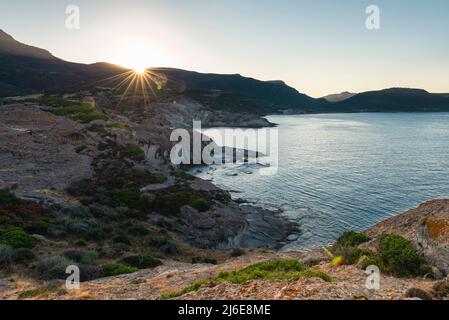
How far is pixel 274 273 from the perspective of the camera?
13289mm

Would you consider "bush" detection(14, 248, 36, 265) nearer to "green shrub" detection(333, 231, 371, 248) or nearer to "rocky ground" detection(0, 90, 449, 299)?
"rocky ground" detection(0, 90, 449, 299)

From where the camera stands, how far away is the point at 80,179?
34812 millimetres

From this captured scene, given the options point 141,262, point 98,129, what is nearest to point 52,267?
point 141,262

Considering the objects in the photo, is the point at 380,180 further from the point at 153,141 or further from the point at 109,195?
the point at 109,195

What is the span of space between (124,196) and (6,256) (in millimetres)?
16071

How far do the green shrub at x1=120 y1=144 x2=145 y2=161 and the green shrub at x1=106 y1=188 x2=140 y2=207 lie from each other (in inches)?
410

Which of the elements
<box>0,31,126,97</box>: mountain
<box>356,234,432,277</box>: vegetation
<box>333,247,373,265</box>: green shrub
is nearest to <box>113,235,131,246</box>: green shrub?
<box>333,247,373,265</box>: green shrub

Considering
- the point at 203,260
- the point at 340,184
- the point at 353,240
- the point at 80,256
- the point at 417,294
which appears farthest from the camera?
the point at 340,184

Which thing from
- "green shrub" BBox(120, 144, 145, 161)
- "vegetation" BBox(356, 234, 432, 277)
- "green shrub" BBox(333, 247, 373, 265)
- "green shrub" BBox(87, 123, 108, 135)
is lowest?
"green shrub" BBox(333, 247, 373, 265)

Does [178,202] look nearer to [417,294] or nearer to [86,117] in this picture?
[417,294]

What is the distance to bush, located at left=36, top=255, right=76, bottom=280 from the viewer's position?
16594mm

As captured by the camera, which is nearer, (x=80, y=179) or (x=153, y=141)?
(x=80, y=179)

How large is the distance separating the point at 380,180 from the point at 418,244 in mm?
44584
